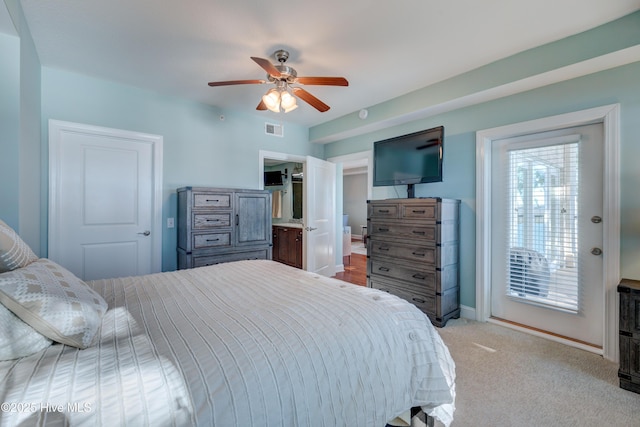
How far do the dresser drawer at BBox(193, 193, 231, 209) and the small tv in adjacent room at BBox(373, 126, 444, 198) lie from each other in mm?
1965

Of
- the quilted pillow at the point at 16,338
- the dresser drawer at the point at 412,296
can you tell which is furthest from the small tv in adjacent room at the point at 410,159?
the quilted pillow at the point at 16,338

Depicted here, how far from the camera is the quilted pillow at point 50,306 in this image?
2.77ft

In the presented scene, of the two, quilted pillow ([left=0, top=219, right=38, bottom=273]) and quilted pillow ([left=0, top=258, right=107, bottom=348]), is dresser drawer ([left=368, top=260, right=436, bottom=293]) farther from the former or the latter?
quilted pillow ([left=0, top=219, right=38, bottom=273])

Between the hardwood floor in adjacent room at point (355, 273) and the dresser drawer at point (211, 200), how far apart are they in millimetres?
2390

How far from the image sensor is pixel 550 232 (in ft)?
8.57

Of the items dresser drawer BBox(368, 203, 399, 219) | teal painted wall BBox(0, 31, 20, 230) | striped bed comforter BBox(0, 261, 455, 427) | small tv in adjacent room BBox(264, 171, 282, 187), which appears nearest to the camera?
striped bed comforter BBox(0, 261, 455, 427)

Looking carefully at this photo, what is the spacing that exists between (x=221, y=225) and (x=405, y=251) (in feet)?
7.19

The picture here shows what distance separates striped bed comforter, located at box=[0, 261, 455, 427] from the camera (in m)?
0.70

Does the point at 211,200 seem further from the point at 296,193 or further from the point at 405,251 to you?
the point at 296,193

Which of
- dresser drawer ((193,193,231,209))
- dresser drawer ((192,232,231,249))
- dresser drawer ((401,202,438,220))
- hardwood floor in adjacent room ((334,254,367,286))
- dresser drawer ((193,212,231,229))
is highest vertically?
dresser drawer ((193,193,231,209))

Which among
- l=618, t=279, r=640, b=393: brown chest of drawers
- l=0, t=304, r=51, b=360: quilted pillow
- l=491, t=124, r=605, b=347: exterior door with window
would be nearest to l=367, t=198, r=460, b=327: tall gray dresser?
l=491, t=124, r=605, b=347: exterior door with window

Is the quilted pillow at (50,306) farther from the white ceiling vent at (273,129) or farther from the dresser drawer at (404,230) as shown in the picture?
the white ceiling vent at (273,129)

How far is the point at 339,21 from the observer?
2.00 m

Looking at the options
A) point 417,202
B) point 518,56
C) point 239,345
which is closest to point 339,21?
point 518,56
